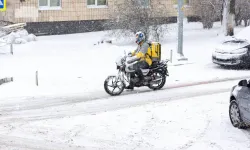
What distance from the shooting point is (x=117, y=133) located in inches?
425

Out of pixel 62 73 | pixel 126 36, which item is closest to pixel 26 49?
pixel 126 36

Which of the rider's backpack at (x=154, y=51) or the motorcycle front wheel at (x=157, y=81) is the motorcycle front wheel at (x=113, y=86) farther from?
the rider's backpack at (x=154, y=51)

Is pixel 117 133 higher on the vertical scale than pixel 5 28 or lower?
lower

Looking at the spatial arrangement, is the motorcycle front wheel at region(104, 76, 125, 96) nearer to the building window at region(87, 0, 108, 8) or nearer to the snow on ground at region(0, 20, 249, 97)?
the snow on ground at region(0, 20, 249, 97)

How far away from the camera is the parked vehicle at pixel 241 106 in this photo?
10.6 metres

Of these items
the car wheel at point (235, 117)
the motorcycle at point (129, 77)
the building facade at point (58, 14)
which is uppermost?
the building facade at point (58, 14)

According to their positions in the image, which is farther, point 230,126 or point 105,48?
point 105,48

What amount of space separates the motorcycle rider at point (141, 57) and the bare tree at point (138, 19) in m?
9.24

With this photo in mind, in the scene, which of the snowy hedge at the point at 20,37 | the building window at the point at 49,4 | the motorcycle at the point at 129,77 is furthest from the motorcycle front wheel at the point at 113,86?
the building window at the point at 49,4

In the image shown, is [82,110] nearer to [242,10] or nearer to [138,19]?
[138,19]

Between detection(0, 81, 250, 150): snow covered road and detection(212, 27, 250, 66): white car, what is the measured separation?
5221 mm

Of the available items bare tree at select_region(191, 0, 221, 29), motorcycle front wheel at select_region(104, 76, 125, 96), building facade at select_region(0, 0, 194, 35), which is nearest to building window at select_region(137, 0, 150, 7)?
building facade at select_region(0, 0, 194, 35)

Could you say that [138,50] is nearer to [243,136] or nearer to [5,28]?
[243,136]

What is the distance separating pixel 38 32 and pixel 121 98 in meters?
15.3
